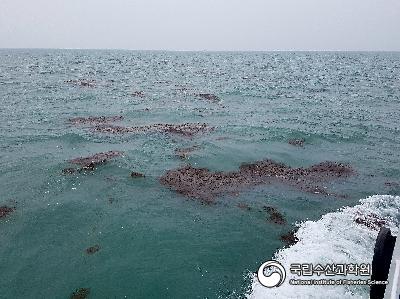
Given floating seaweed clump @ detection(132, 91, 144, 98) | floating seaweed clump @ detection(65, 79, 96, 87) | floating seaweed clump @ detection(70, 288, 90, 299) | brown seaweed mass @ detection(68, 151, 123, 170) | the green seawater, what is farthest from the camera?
floating seaweed clump @ detection(65, 79, 96, 87)

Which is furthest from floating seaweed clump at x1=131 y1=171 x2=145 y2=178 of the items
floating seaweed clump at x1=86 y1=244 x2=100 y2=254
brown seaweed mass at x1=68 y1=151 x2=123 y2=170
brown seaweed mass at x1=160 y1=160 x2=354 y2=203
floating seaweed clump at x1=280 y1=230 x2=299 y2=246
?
floating seaweed clump at x1=280 y1=230 x2=299 y2=246

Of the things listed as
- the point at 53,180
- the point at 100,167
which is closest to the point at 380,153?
the point at 100,167

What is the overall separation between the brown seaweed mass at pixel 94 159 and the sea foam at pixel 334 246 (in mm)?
13973

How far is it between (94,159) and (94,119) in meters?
13.6

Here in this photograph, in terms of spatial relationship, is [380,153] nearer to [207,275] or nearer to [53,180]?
[207,275]

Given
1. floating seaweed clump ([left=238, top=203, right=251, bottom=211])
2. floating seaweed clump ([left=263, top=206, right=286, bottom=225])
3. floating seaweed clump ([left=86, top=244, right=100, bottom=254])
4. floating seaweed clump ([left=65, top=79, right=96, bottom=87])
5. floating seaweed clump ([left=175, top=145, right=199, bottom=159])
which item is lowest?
floating seaweed clump ([left=86, top=244, right=100, bottom=254])

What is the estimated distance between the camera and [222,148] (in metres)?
27.8

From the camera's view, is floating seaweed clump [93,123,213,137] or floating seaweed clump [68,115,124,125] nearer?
floating seaweed clump [93,123,213,137]

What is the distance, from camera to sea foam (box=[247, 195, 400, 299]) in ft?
36.4

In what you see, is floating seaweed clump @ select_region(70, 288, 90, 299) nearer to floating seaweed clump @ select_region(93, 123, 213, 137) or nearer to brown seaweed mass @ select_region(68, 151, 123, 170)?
brown seaweed mass @ select_region(68, 151, 123, 170)

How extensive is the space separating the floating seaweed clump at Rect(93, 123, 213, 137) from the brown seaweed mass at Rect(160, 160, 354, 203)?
9638mm

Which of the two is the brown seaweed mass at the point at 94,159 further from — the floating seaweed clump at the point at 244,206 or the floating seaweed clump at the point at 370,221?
the floating seaweed clump at the point at 370,221

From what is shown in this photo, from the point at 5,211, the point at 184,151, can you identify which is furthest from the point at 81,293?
the point at 184,151

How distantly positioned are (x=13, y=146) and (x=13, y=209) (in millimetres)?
11493
